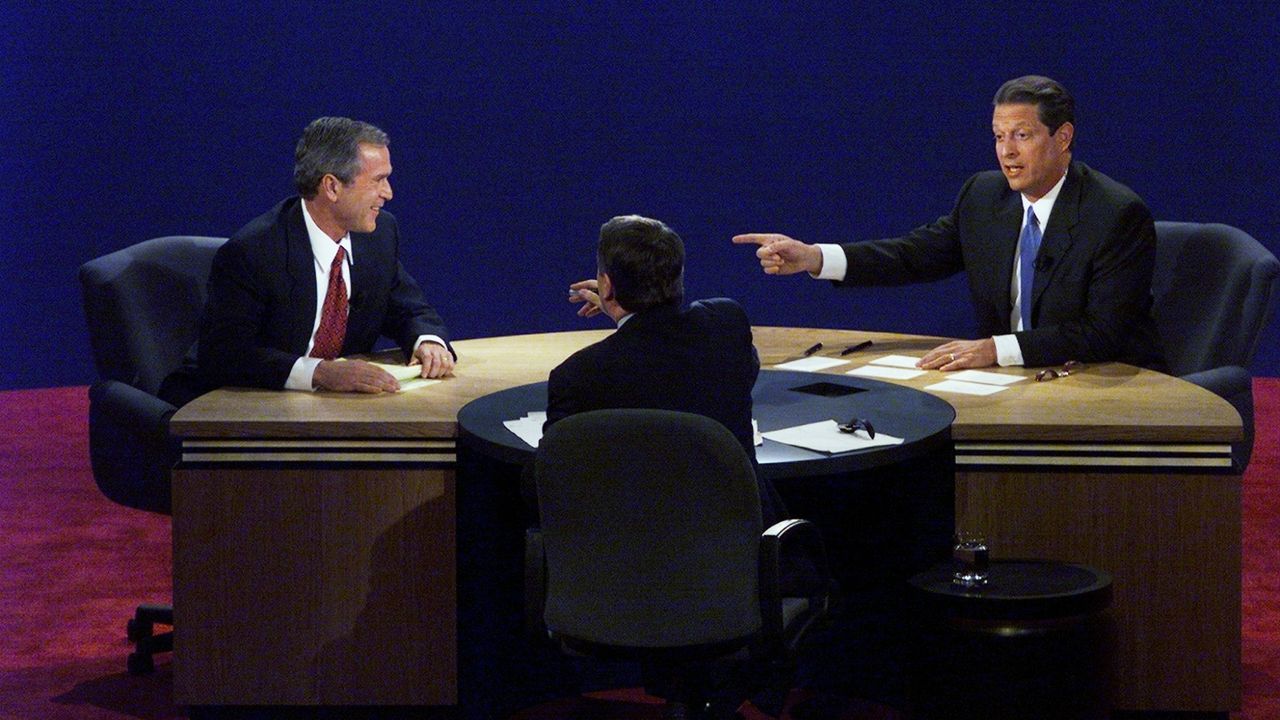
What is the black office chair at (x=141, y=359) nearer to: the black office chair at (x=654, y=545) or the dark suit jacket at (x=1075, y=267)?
the black office chair at (x=654, y=545)

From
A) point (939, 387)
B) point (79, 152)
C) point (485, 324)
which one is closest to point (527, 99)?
point (485, 324)

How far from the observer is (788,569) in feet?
9.09

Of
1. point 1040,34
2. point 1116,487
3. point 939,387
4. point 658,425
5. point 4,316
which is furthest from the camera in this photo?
point 4,316

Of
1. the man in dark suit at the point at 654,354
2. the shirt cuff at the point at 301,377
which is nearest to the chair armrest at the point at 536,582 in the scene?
the man in dark suit at the point at 654,354

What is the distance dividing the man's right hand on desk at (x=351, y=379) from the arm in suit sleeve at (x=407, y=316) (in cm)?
47

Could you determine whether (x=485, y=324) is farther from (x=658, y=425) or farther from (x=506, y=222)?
(x=658, y=425)

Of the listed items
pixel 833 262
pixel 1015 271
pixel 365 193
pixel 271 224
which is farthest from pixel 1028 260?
pixel 271 224

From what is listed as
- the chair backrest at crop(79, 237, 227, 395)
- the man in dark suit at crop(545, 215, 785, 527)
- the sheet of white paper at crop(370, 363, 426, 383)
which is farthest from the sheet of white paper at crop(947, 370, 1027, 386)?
the chair backrest at crop(79, 237, 227, 395)

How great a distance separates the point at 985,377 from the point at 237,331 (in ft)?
5.53

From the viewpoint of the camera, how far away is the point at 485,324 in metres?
6.74

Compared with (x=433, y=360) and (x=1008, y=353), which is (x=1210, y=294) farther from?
(x=433, y=360)

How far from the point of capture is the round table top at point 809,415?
2.80 metres

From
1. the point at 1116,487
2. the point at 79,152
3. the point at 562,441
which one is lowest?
the point at 1116,487

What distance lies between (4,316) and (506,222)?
2245 millimetres
